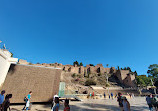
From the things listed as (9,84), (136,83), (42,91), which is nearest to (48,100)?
(42,91)

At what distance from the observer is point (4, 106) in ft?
12.3

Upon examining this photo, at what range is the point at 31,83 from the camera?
970cm

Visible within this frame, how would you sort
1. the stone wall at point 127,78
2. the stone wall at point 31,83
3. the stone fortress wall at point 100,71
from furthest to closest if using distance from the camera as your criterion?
the stone fortress wall at point 100,71
the stone wall at point 127,78
the stone wall at point 31,83

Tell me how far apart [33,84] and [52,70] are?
278cm

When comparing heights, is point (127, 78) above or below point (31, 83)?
above

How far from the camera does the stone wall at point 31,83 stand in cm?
902

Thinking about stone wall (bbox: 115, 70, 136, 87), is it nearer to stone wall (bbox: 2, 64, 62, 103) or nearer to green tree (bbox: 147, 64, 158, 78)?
green tree (bbox: 147, 64, 158, 78)

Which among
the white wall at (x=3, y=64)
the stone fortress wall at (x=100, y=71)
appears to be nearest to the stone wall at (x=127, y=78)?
the stone fortress wall at (x=100, y=71)

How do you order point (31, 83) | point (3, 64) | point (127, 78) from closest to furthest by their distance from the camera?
1. point (3, 64)
2. point (31, 83)
3. point (127, 78)

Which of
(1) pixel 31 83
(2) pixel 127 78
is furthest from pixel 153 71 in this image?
(1) pixel 31 83

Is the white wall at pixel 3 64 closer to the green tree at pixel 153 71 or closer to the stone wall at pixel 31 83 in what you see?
the stone wall at pixel 31 83

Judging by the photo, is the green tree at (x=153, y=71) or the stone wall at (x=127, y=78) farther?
the green tree at (x=153, y=71)

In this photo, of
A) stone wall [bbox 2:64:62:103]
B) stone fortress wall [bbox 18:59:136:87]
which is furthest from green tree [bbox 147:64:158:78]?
stone wall [bbox 2:64:62:103]

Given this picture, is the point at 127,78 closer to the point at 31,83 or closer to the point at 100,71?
the point at 100,71
